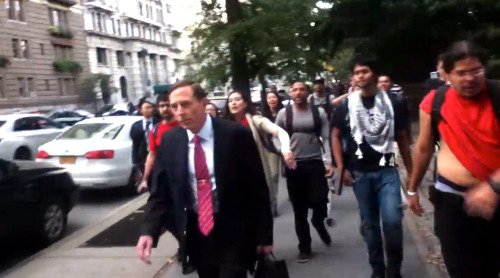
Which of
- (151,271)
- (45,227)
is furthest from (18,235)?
(151,271)

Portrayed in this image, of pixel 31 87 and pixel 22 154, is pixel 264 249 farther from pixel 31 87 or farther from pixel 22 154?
pixel 31 87

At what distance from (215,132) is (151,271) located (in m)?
3.15

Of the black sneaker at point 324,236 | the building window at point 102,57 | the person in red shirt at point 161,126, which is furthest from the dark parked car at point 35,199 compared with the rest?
the building window at point 102,57

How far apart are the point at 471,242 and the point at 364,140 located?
1.79m

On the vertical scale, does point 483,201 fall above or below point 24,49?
below

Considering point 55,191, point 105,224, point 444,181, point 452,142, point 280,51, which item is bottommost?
point 105,224

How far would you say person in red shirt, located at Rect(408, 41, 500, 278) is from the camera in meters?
3.04

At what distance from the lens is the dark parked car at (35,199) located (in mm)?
6766

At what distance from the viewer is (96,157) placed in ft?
34.6

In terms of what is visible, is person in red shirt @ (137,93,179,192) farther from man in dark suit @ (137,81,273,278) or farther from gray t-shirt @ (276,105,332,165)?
man in dark suit @ (137,81,273,278)

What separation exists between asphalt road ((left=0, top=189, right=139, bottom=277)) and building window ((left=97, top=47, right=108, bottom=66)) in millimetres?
51642

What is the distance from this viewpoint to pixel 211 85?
11773 mm

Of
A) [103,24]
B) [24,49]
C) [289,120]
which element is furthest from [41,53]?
[289,120]

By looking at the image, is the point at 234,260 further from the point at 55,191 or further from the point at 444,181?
the point at 55,191
